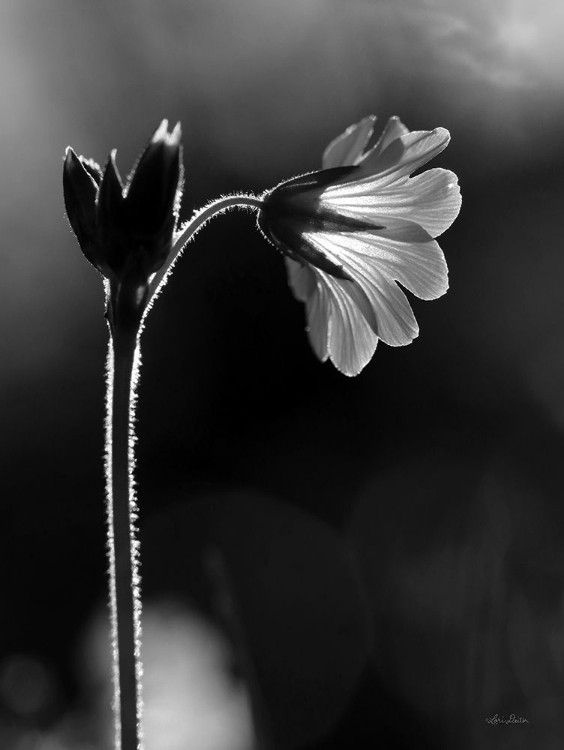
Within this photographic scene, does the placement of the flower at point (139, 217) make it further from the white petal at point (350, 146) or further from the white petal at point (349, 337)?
the white petal at point (349, 337)

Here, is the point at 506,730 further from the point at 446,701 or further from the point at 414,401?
the point at 414,401

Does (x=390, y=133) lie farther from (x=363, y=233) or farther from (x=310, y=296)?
(x=310, y=296)

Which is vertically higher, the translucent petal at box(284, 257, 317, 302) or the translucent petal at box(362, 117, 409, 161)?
the translucent petal at box(362, 117, 409, 161)
